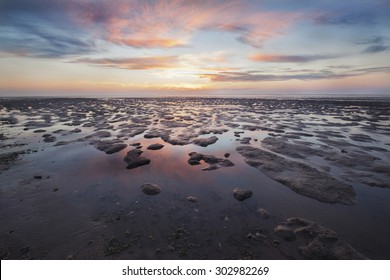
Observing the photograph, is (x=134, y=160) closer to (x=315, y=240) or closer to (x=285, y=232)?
(x=285, y=232)

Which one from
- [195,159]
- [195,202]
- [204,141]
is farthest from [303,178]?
[204,141]

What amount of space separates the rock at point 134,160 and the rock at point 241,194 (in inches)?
255

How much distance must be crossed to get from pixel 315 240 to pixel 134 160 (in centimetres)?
1077

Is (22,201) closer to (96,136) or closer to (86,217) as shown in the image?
(86,217)

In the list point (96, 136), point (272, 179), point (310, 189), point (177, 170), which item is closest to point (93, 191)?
point (177, 170)

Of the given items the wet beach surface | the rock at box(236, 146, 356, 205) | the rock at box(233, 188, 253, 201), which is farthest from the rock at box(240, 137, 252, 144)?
the rock at box(233, 188, 253, 201)

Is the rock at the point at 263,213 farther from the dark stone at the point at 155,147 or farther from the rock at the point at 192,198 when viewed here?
the dark stone at the point at 155,147

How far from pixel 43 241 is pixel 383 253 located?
1027 cm

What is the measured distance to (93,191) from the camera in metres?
10.5

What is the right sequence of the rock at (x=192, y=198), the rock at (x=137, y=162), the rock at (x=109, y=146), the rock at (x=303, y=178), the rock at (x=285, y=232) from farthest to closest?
the rock at (x=109, y=146)
the rock at (x=137, y=162)
the rock at (x=303, y=178)
the rock at (x=192, y=198)
the rock at (x=285, y=232)

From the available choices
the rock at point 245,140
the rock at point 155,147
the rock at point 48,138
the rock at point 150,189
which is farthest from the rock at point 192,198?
the rock at point 48,138

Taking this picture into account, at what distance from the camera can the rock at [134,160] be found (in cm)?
1382

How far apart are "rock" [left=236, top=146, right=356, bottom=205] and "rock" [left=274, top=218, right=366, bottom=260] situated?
2546 mm

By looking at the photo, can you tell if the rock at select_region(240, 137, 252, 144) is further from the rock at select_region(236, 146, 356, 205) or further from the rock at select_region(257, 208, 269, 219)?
the rock at select_region(257, 208, 269, 219)
